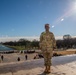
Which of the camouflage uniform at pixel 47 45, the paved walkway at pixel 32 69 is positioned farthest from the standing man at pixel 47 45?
the paved walkway at pixel 32 69

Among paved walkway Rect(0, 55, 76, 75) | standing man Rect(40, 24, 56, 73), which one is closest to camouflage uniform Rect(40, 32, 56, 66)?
standing man Rect(40, 24, 56, 73)

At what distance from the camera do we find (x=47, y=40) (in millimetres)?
6352

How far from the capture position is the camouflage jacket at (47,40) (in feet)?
20.7

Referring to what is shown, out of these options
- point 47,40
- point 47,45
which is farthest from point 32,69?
point 47,40

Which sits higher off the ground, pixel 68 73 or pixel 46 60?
pixel 46 60

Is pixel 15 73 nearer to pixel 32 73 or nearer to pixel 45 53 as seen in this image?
pixel 32 73

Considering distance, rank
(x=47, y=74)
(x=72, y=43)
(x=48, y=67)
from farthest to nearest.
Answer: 1. (x=72, y=43)
2. (x=48, y=67)
3. (x=47, y=74)

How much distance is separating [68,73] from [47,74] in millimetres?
667

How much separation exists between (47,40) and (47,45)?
17 cm

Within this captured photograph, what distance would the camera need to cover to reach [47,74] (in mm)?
5871

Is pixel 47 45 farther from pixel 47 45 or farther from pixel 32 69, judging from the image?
pixel 32 69

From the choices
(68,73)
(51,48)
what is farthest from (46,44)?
(68,73)

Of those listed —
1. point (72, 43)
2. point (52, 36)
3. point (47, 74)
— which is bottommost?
point (47, 74)

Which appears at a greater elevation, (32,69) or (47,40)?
(47,40)
